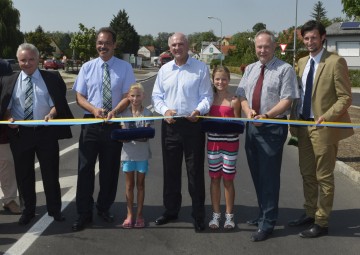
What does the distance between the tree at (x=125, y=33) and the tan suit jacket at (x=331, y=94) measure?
103m

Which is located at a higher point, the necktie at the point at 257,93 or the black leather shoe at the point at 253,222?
the necktie at the point at 257,93

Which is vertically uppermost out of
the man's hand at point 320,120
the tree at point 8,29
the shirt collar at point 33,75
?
the tree at point 8,29

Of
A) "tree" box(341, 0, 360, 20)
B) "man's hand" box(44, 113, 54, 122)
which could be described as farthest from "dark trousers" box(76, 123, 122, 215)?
"tree" box(341, 0, 360, 20)

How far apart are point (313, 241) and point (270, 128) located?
1232 millimetres

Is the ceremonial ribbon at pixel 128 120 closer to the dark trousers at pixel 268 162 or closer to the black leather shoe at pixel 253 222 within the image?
the dark trousers at pixel 268 162

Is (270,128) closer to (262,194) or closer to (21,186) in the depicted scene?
(262,194)

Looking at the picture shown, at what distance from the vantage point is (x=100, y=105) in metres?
5.11

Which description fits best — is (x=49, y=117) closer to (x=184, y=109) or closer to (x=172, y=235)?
(x=184, y=109)

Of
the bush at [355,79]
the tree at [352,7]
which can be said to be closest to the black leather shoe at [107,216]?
the tree at [352,7]

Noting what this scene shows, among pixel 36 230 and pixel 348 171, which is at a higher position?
pixel 36 230

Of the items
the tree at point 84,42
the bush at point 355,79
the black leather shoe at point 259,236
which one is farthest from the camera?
the tree at point 84,42

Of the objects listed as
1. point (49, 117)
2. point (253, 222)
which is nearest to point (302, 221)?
point (253, 222)

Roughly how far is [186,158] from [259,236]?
1139mm

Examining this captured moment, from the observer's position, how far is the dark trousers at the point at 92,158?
5113mm
